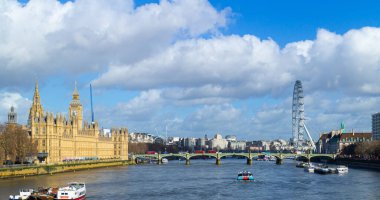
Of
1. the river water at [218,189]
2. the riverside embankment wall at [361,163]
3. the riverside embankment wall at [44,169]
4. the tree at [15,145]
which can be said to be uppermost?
the tree at [15,145]

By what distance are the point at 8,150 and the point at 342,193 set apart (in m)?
53.0

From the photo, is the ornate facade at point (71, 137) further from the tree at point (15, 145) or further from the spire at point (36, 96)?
the tree at point (15, 145)

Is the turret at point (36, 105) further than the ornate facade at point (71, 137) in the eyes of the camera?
Yes

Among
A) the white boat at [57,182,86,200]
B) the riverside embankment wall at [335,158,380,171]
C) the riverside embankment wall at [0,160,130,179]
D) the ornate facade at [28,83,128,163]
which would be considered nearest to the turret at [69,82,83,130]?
the ornate facade at [28,83,128,163]

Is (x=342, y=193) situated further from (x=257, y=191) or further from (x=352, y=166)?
(x=352, y=166)

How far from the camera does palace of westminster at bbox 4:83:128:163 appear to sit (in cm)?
11825

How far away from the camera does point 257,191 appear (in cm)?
7494

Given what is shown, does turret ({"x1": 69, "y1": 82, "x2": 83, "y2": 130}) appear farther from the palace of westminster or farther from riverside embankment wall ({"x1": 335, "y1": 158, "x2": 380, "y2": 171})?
riverside embankment wall ({"x1": 335, "y1": 158, "x2": 380, "y2": 171})

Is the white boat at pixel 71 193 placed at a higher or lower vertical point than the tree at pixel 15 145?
lower

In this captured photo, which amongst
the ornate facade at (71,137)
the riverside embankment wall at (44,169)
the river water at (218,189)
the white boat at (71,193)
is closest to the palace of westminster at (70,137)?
the ornate facade at (71,137)

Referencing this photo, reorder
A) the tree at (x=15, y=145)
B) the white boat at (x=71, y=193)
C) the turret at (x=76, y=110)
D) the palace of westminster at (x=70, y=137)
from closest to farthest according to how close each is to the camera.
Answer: the white boat at (x=71, y=193) < the tree at (x=15, y=145) < the palace of westminster at (x=70, y=137) < the turret at (x=76, y=110)

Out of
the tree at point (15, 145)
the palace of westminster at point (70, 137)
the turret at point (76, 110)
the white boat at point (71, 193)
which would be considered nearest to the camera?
the white boat at point (71, 193)

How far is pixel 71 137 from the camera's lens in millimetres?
135625

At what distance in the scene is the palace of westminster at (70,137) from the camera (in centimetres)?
11825
